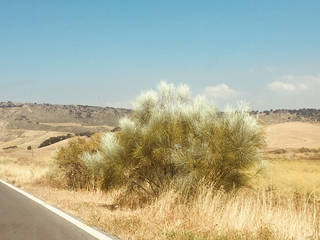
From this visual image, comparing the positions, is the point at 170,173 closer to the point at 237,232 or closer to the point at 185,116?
the point at 185,116

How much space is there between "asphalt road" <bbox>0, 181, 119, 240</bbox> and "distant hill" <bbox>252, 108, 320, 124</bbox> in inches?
5531

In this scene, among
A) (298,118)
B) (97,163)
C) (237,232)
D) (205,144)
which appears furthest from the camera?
(298,118)

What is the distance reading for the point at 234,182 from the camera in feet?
31.7

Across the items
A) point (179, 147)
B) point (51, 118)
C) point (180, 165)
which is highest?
point (51, 118)

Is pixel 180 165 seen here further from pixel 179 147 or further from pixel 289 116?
pixel 289 116

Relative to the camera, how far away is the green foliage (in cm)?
1531

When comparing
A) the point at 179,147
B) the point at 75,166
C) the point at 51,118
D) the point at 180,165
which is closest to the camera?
the point at 180,165

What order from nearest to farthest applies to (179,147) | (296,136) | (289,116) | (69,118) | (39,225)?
1. (39,225)
2. (179,147)
3. (296,136)
4. (289,116)
5. (69,118)

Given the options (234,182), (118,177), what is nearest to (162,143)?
(118,177)

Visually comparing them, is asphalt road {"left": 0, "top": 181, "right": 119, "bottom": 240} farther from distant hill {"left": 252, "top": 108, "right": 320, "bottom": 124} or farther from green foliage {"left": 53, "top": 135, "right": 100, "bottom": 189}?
distant hill {"left": 252, "top": 108, "right": 320, "bottom": 124}

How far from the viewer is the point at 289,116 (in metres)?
149

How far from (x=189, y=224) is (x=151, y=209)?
1629 mm

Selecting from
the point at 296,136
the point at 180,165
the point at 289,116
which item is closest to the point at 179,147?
the point at 180,165

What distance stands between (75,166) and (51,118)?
169m
